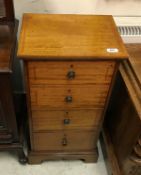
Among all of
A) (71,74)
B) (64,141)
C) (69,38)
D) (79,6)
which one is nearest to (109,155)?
(64,141)

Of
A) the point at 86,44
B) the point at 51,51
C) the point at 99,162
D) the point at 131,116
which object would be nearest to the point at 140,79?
the point at 131,116

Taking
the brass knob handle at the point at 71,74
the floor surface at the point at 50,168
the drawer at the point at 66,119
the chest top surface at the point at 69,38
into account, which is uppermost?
the chest top surface at the point at 69,38

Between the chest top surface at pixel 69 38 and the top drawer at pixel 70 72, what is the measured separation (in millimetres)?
42

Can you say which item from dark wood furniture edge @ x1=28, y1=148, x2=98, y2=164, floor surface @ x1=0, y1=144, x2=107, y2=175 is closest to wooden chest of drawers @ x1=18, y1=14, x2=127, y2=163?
dark wood furniture edge @ x1=28, y1=148, x2=98, y2=164

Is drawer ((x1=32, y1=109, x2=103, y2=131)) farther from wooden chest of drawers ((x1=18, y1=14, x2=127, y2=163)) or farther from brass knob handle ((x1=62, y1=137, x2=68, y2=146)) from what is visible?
brass knob handle ((x1=62, y1=137, x2=68, y2=146))

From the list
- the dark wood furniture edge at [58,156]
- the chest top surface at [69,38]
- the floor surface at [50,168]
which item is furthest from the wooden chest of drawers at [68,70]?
the floor surface at [50,168]

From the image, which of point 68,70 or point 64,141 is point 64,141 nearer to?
point 64,141

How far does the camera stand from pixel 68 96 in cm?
99

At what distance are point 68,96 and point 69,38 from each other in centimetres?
26

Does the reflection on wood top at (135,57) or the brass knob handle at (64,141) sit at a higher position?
the reflection on wood top at (135,57)

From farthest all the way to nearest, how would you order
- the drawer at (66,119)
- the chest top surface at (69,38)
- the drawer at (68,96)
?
the drawer at (66,119) < the drawer at (68,96) < the chest top surface at (69,38)

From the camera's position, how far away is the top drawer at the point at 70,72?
866mm

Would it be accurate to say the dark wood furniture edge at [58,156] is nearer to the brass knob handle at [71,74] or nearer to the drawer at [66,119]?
the drawer at [66,119]

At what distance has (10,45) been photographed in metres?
0.95
